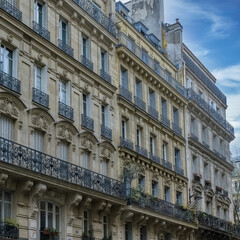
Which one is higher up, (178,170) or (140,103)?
(140,103)

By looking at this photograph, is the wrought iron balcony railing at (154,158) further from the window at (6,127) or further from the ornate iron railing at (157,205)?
the window at (6,127)

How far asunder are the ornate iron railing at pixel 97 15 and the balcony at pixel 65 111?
17.4 feet

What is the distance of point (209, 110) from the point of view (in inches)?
1750

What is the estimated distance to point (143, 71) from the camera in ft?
110

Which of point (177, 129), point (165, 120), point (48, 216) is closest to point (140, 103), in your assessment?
point (165, 120)

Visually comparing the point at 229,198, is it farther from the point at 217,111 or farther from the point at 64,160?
the point at 64,160

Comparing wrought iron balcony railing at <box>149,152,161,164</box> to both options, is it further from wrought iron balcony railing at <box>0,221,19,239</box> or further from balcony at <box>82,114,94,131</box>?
wrought iron balcony railing at <box>0,221,19,239</box>

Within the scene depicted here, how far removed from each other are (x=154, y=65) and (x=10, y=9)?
14.3 meters

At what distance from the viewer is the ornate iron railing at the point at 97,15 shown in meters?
28.2

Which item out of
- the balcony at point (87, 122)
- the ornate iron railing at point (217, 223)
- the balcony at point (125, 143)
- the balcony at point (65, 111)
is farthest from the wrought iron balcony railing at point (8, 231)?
the ornate iron railing at point (217, 223)

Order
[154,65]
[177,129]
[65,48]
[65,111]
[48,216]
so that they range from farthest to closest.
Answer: [177,129] → [154,65] → [65,48] → [65,111] → [48,216]

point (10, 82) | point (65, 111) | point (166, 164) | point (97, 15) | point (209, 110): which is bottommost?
point (166, 164)

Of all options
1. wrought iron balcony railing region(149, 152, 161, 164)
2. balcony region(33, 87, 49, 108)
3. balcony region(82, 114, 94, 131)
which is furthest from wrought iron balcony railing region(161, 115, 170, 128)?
balcony region(33, 87, 49, 108)

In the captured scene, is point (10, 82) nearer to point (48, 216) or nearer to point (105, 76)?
point (48, 216)
